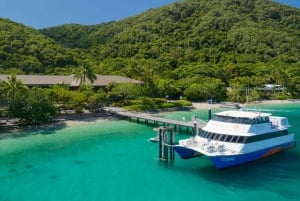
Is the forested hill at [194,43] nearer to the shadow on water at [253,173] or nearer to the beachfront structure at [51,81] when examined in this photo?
the beachfront structure at [51,81]

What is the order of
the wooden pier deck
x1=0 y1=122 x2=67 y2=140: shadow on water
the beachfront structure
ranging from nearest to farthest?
the wooden pier deck, x1=0 y1=122 x2=67 y2=140: shadow on water, the beachfront structure

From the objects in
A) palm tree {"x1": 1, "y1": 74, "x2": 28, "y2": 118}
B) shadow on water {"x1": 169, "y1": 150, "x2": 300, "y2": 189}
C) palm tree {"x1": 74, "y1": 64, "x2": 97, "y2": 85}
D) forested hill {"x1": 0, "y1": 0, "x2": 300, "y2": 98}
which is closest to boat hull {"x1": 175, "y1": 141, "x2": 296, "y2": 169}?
shadow on water {"x1": 169, "y1": 150, "x2": 300, "y2": 189}

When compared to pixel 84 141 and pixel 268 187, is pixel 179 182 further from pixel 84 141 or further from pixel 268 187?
pixel 84 141

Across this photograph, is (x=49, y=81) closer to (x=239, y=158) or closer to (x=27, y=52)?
(x=27, y=52)

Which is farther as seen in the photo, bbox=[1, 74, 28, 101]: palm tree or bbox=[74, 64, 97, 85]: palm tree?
bbox=[74, 64, 97, 85]: palm tree

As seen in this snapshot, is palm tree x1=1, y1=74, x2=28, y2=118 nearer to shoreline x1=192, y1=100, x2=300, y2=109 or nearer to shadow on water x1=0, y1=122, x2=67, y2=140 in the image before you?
shadow on water x1=0, y1=122, x2=67, y2=140

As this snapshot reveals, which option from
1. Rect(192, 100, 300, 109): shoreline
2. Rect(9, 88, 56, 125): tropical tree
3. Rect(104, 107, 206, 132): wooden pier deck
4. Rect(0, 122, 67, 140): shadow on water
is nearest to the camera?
Rect(104, 107, 206, 132): wooden pier deck

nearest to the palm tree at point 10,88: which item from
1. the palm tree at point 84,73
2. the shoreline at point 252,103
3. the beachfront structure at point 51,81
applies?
the beachfront structure at point 51,81
